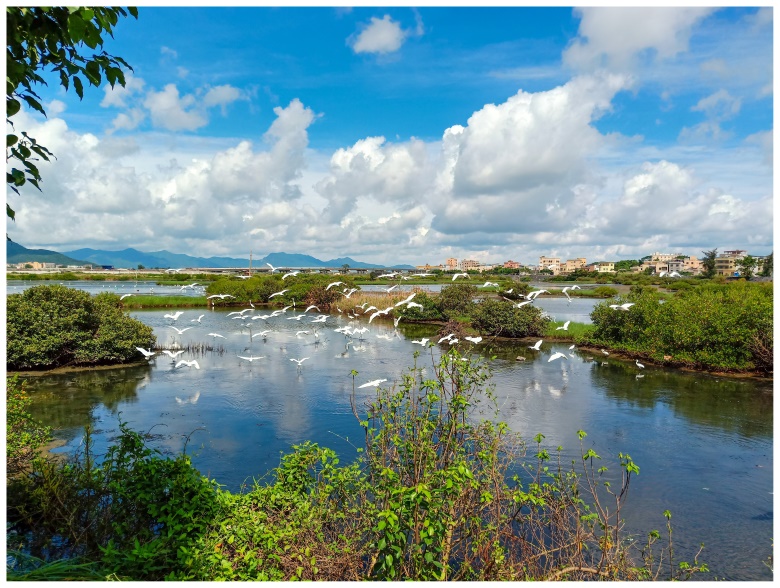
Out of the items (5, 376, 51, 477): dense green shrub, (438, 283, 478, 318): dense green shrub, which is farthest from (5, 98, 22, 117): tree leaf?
(438, 283, 478, 318): dense green shrub

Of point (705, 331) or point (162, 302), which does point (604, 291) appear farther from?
point (162, 302)

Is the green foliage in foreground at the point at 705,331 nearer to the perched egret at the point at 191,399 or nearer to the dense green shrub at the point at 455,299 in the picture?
the dense green shrub at the point at 455,299

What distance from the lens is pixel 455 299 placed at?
101ft

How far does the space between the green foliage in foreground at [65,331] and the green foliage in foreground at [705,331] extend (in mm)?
18947

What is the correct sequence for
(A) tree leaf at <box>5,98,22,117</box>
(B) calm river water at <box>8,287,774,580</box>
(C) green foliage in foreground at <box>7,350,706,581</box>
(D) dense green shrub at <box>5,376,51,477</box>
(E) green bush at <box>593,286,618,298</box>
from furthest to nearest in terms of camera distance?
(E) green bush at <box>593,286,618,298</box> < (B) calm river water at <box>8,287,774,580</box> < (D) dense green shrub at <box>5,376,51,477</box> < (C) green foliage in foreground at <box>7,350,706,581</box> < (A) tree leaf at <box>5,98,22,117</box>

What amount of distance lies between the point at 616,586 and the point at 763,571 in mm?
5662

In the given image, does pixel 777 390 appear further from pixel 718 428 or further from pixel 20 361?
pixel 20 361

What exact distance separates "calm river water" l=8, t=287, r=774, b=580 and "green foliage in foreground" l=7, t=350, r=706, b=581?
7.50 feet

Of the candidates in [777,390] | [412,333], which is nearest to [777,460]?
[777,390]

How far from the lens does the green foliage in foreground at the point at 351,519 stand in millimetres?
3623

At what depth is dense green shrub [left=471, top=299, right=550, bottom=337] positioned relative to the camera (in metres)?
24.9

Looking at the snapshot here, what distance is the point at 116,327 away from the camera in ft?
57.0

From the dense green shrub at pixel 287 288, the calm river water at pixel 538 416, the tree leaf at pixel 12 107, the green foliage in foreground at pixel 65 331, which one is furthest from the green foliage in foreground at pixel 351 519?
the dense green shrub at pixel 287 288

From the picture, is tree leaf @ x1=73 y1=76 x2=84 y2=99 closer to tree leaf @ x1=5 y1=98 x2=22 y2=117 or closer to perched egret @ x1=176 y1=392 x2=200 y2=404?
tree leaf @ x1=5 y1=98 x2=22 y2=117
